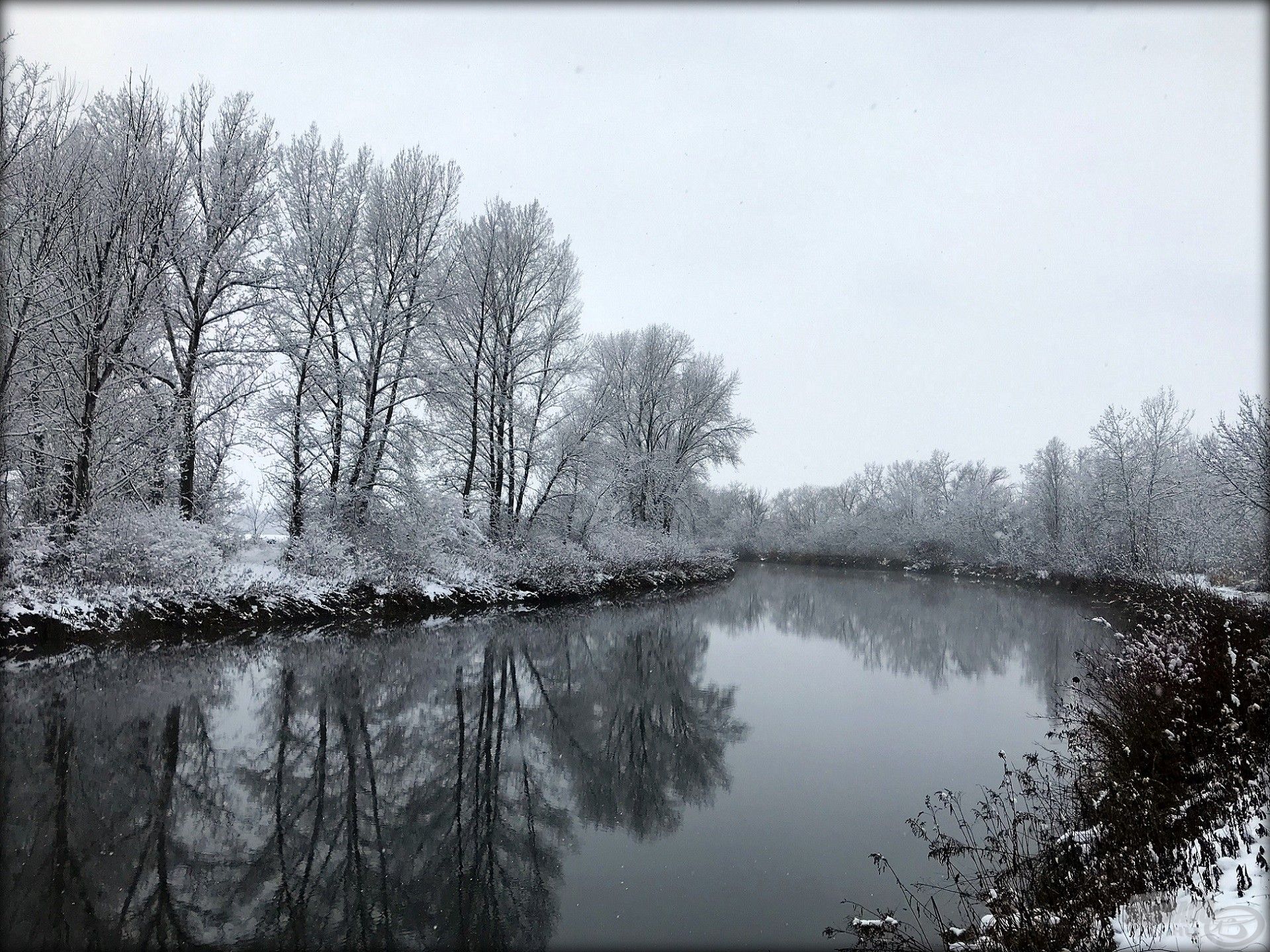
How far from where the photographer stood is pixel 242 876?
4.41 m

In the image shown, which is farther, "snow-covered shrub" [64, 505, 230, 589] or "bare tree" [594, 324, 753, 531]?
"bare tree" [594, 324, 753, 531]

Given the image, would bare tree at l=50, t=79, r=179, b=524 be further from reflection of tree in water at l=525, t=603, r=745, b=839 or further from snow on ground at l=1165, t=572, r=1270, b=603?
snow on ground at l=1165, t=572, r=1270, b=603

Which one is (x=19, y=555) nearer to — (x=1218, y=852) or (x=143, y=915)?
(x=143, y=915)

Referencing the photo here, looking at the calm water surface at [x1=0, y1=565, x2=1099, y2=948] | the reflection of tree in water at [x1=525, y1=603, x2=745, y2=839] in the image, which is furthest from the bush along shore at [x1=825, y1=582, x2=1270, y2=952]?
the reflection of tree in water at [x1=525, y1=603, x2=745, y2=839]

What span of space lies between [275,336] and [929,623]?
2116 centimetres

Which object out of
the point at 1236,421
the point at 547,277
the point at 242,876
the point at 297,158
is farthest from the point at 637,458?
the point at 242,876

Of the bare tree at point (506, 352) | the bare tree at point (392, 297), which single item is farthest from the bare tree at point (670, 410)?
the bare tree at point (392, 297)

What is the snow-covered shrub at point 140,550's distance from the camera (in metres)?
11.6

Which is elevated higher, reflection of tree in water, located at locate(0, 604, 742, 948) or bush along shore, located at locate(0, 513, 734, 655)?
bush along shore, located at locate(0, 513, 734, 655)

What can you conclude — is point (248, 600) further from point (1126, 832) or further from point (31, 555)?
point (1126, 832)

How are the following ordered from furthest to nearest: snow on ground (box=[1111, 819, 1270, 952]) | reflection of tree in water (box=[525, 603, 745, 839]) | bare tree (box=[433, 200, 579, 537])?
bare tree (box=[433, 200, 579, 537]) → reflection of tree in water (box=[525, 603, 745, 839]) → snow on ground (box=[1111, 819, 1270, 952])

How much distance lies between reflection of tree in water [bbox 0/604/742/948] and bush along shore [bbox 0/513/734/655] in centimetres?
160

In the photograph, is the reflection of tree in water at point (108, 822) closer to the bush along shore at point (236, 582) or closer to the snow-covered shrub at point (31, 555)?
the bush along shore at point (236, 582)

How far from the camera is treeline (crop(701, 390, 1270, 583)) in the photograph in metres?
19.3
